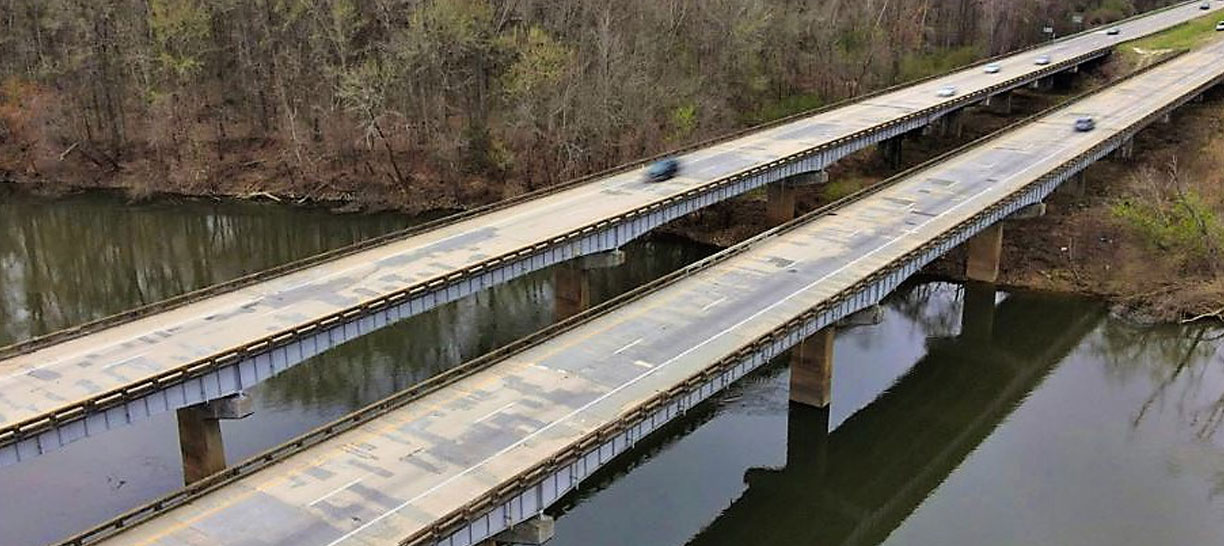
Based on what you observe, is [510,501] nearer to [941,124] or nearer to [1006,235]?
[1006,235]

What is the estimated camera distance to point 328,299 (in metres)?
44.5

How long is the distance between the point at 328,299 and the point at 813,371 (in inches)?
875

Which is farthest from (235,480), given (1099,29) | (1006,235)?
(1099,29)

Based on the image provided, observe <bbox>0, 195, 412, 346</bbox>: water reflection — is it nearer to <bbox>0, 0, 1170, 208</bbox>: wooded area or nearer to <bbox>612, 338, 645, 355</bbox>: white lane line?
<bbox>0, 0, 1170, 208</bbox>: wooded area

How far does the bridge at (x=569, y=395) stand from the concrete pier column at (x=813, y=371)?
8 cm

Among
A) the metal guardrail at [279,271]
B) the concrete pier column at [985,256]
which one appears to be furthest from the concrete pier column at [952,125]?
the concrete pier column at [985,256]

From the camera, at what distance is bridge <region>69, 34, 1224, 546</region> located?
29.3 meters

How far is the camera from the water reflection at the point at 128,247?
66.8 m

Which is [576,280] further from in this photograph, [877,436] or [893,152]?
[893,152]

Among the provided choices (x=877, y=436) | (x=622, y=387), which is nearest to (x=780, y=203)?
(x=877, y=436)

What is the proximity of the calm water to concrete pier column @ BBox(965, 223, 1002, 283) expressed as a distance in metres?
1.68

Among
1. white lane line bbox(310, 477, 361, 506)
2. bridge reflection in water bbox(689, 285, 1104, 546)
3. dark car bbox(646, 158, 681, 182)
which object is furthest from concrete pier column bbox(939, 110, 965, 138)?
white lane line bbox(310, 477, 361, 506)

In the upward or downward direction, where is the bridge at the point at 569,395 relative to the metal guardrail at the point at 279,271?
downward

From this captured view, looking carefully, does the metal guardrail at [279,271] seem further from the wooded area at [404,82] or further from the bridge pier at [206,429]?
the wooded area at [404,82]
